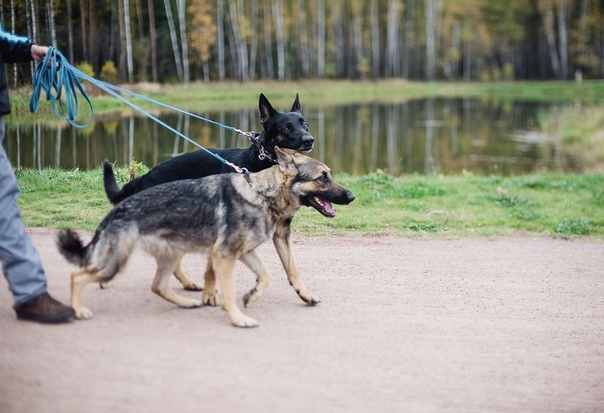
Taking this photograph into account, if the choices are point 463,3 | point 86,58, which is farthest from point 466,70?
point 86,58

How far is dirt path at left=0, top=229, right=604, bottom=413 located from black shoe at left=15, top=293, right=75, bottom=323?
10cm

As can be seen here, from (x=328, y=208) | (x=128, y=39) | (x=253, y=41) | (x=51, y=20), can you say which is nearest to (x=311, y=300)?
(x=328, y=208)

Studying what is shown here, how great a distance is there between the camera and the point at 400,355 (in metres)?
5.05

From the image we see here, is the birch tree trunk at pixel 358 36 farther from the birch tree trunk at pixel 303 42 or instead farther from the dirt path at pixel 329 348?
the dirt path at pixel 329 348

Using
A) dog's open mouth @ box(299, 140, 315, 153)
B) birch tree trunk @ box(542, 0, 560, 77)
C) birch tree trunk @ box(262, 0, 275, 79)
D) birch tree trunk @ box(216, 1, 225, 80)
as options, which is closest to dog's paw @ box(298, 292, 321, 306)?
dog's open mouth @ box(299, 140, 315, 153)

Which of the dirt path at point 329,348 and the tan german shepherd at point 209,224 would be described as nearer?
the dirt path at point 329,348

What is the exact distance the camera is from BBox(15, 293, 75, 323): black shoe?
16.2ft

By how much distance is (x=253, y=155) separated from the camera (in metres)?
7.23

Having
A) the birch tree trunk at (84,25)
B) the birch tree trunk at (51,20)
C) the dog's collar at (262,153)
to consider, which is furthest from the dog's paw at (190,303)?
the birch tree trunk at (84,25)

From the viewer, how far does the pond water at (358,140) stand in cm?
1343

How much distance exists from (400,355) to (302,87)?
33.9 m

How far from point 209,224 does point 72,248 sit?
109 centimetres

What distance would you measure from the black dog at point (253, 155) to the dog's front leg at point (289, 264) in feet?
4.20

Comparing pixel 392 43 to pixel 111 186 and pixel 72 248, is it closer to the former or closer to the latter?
pixel 111 186
